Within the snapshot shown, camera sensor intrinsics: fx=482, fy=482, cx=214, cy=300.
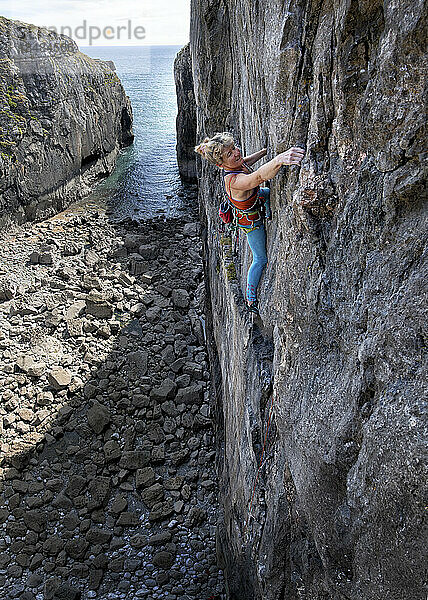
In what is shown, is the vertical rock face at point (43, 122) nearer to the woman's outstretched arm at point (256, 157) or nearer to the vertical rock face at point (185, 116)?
the vertical rock face at point (185, 116)

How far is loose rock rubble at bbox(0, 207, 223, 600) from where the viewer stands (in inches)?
342

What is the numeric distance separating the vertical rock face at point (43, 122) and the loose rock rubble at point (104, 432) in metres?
3.92

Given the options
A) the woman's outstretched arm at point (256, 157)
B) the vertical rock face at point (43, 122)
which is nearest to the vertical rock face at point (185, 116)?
the vertical rock face at point (43, 122)

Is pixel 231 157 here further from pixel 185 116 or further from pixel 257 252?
pixel 185 116

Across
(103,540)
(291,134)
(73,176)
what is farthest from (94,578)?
(73,176)

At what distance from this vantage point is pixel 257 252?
5.29 m

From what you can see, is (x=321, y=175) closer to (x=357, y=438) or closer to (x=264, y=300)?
(x=357, y=438)

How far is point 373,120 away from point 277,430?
114 inches

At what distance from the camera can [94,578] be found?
8.48 m

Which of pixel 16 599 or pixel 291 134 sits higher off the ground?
pixel 291 134

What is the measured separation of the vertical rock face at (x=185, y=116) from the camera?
2460 centimetres

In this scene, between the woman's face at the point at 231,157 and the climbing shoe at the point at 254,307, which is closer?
the woman's face at the point at 231,157

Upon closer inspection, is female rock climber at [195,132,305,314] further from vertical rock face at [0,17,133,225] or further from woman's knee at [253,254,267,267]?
vertical rock face at [0,17,133,225]

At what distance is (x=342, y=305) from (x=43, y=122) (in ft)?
69.5
